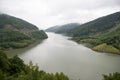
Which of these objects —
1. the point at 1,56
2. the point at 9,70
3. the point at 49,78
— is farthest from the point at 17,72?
the point at 49,78

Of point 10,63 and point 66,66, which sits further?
point 66,66

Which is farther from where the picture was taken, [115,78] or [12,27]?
[12,27]

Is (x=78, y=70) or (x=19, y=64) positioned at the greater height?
(x=19, y=64)

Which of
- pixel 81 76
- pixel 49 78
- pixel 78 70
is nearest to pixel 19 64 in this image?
pixel 49 78

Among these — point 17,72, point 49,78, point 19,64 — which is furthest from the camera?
point 19,64

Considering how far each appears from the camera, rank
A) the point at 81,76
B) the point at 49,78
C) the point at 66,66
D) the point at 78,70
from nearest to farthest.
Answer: the point at 49,78 < the point at 81,76 < the point at 78,70 < the point at 66,66

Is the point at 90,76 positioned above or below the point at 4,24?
below

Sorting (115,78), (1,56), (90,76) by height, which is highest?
(1,56)

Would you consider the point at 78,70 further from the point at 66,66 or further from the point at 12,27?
the point at 12,27

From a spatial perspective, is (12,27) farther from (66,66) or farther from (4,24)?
(66,66)
